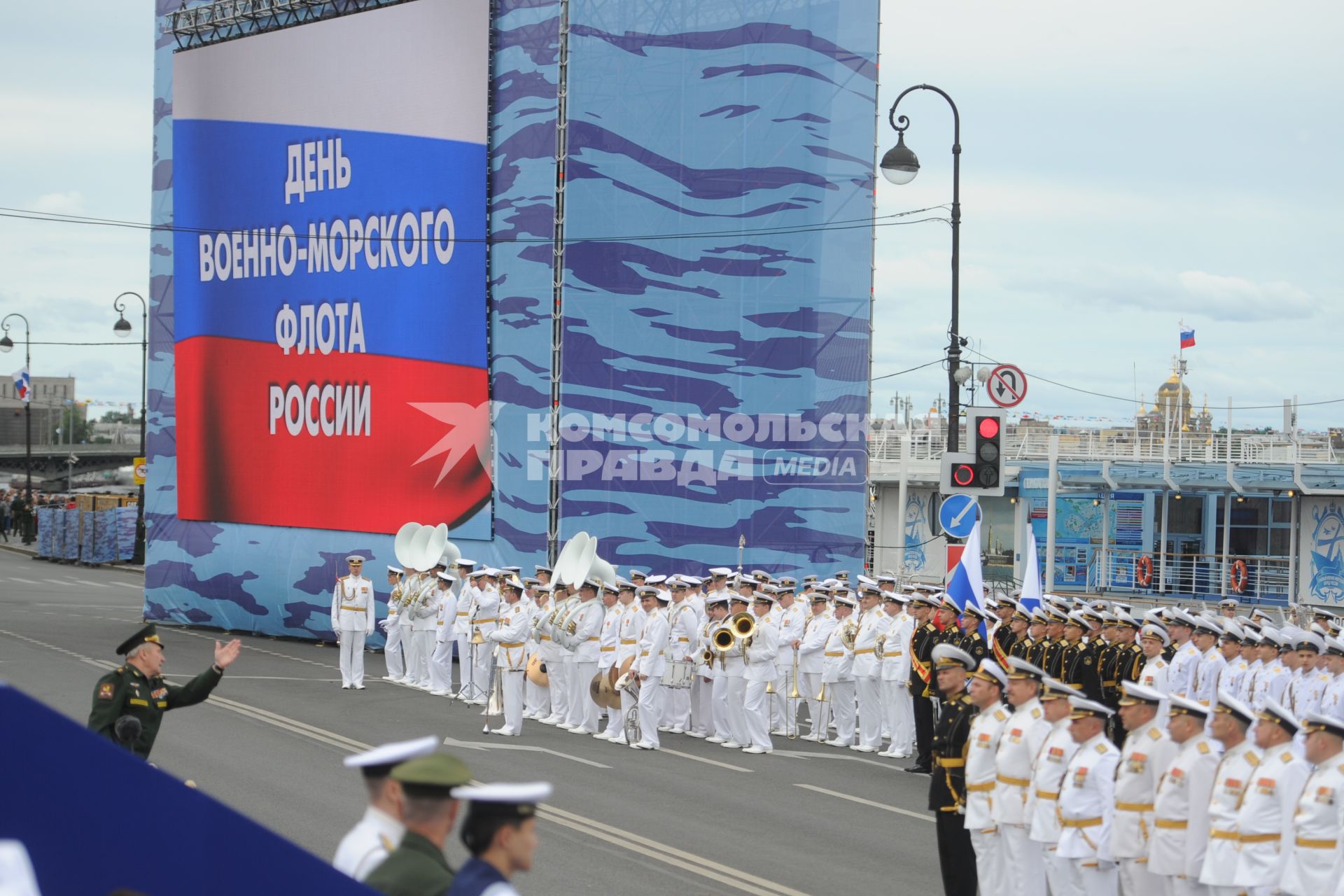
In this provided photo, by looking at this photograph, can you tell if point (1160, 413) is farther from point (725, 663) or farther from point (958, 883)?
point (958, 883)

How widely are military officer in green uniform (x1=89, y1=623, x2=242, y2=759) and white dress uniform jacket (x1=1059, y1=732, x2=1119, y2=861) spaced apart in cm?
546

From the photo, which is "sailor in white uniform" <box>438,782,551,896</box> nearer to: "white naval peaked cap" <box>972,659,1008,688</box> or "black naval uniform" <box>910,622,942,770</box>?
"white naval peaked cap" <box>972,659,1008,688</box>

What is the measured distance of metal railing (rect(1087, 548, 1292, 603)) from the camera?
43.8 m

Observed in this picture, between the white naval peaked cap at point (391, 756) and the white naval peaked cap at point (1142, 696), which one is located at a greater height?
the white naval peaked cap at point (391, 756)

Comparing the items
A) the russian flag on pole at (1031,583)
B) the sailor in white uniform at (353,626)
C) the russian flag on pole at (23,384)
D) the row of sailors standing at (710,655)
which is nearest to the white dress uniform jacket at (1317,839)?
the row of sailors standing at (710,655)

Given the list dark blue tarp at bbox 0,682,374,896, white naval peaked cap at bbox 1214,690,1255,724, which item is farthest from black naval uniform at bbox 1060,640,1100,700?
dark blue tarp at bbox 0,682,374,896

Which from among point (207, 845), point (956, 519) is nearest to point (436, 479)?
point (956, 519)

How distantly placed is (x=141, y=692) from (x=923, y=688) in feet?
31.9

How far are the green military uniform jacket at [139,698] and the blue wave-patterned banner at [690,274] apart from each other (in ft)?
51.2

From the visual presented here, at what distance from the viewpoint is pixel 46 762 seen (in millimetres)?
3844

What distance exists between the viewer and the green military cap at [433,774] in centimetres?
→ 437

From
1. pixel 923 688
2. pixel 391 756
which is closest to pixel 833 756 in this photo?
pixel 923 688

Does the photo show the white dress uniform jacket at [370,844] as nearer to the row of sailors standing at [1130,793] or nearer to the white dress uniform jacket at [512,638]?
the row of sailors standing at [1130,793]

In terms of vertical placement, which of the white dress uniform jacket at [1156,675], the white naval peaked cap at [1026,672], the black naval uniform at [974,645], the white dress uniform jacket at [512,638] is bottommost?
the white dress uniform jacket at [512,638]
